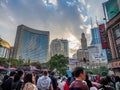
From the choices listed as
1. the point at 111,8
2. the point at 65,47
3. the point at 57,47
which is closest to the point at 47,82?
the point at 111,8

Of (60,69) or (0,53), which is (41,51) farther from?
(60,69)

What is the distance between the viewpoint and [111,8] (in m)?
29.6

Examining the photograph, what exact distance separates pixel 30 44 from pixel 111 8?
99.5m

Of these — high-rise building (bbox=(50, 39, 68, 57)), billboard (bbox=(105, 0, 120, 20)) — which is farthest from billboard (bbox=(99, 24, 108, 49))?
high-rise building (bbox=(50, 39, 68, 57))

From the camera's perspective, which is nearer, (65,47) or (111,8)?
(111,8)

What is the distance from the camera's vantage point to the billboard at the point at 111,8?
2797 centimetres

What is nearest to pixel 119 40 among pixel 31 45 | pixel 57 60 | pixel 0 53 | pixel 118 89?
pixel 118 89

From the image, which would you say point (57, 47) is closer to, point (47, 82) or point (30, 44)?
point (30, 44)

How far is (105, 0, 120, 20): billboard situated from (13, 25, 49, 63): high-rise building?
95498mm

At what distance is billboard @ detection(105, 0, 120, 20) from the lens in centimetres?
2797

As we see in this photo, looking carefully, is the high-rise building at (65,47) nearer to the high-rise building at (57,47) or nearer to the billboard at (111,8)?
the high-rise building at (57,47)

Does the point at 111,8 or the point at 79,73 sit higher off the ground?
the point at 111,8

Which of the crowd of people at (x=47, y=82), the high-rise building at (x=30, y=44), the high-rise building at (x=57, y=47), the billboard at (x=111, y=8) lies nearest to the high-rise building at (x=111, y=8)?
the billboard at (x=111, y=8)

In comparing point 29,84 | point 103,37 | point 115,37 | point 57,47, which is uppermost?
point 57,47
